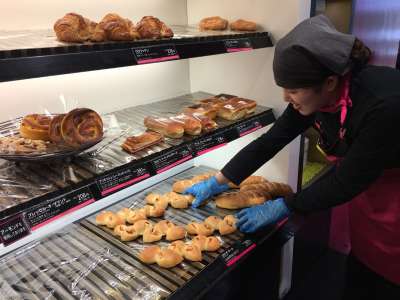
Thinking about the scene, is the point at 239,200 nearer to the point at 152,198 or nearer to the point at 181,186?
the point at 181,186

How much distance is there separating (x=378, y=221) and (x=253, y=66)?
3.64ft

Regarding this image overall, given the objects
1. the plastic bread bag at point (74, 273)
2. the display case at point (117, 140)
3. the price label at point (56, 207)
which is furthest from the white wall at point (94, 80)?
the plastic bread bag at point (74, 273)

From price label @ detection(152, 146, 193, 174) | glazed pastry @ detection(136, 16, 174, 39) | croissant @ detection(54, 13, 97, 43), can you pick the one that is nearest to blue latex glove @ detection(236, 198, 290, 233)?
price label @ detection(152, 146, 193, 174)

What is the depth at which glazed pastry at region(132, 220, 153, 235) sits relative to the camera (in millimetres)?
1738

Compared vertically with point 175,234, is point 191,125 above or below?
above

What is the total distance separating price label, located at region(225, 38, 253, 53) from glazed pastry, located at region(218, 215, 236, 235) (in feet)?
2.74

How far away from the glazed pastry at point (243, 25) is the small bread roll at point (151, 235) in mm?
1176

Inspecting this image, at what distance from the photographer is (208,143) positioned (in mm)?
1725

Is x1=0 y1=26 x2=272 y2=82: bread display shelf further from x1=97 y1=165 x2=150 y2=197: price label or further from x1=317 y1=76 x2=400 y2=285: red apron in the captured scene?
x1=317 y1=76 x2=400 y2=285: red apron

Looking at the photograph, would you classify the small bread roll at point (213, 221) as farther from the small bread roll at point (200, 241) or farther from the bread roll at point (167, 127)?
the bread roll at point (167, 127)

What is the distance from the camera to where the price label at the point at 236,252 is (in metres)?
1.63

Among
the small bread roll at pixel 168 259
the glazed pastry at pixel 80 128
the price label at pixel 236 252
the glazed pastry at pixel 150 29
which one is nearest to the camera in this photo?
the glazed pastry at pixel 80 128

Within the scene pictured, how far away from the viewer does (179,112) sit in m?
1.99

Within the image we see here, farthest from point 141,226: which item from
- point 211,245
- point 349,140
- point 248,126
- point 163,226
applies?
point 349,140
